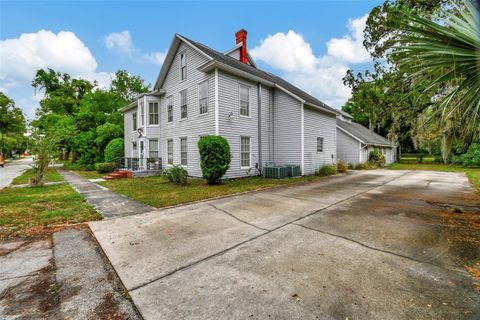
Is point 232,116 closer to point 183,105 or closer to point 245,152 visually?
point 245,152

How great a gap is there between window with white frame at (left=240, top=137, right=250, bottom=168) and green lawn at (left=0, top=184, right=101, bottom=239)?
26.0 feet

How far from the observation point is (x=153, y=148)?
1655 cm

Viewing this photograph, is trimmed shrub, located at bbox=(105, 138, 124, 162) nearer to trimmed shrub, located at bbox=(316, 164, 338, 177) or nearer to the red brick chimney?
the red brick chimney

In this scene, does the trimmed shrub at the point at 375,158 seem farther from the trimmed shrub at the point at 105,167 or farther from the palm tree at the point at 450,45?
the trimmed shrub at the point at 105,167

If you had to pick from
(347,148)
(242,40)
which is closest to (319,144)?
(347,148)

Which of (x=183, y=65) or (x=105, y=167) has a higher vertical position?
(x=183, y=65)

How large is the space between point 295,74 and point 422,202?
722 inches

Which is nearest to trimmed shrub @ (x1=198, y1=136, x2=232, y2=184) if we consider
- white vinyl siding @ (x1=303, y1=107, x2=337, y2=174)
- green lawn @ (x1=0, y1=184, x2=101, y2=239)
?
green lawn @ (x1=0, y1=184, x2=101, y2=239)

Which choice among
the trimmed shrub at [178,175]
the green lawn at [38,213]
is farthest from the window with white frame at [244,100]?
the green lawn at [38,213]

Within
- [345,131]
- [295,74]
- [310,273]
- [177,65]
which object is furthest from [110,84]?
[310,273]

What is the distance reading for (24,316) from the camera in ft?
7.06

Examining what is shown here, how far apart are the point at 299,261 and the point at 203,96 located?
11.0m

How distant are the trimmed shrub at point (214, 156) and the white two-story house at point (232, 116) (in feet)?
4.93

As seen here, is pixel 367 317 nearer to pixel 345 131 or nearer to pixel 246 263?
pixel 246 263
